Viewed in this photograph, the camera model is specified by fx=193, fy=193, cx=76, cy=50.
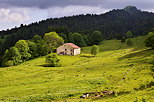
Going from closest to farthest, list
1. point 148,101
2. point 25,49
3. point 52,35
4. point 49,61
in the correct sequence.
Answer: point 148,101, point 49,61, point 25,49, point 52,35

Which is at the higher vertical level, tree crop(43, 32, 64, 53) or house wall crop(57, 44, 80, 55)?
tree crop(43, 32, 64, 53)

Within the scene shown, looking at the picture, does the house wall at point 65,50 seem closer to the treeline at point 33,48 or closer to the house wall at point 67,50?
the house wall at point 67,50

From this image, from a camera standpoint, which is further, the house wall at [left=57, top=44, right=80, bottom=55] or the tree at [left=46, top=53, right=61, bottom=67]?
the house wall at [left=57, top=44, right=80, bottom=55]

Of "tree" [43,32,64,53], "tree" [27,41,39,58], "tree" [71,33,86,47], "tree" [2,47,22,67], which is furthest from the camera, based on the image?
"tree" [71,33,86,47]

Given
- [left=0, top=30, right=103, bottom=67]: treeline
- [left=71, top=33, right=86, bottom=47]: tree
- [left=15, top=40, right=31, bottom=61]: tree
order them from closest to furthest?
1. [left=0, top=30, right=103, bottom=67]: treeline
2. [left=15, top=40, right=31, bottom=61]: tree
3. [left=71, top=33, right=86, bottom=47]: tree

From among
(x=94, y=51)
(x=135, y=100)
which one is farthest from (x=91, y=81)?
(x=94, y=51)

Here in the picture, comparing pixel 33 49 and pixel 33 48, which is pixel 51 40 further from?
pixel 33 49

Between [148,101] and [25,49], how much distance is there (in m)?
88.1

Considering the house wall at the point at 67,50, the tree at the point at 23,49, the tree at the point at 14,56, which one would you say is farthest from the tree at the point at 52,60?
the house wall at the point at 67,50

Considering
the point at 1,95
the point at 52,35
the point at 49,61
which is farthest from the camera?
the point at 52,35

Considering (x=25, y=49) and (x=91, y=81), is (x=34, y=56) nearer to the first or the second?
(x=25, y=49)

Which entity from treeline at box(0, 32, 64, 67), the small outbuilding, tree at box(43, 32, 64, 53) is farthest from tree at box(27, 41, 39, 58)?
the small outbuilding

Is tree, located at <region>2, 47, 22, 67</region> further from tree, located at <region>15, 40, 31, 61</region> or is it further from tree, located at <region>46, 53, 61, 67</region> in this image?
tree, located at <region>46, 53, 61, 67</region>

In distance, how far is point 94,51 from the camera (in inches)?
4188
